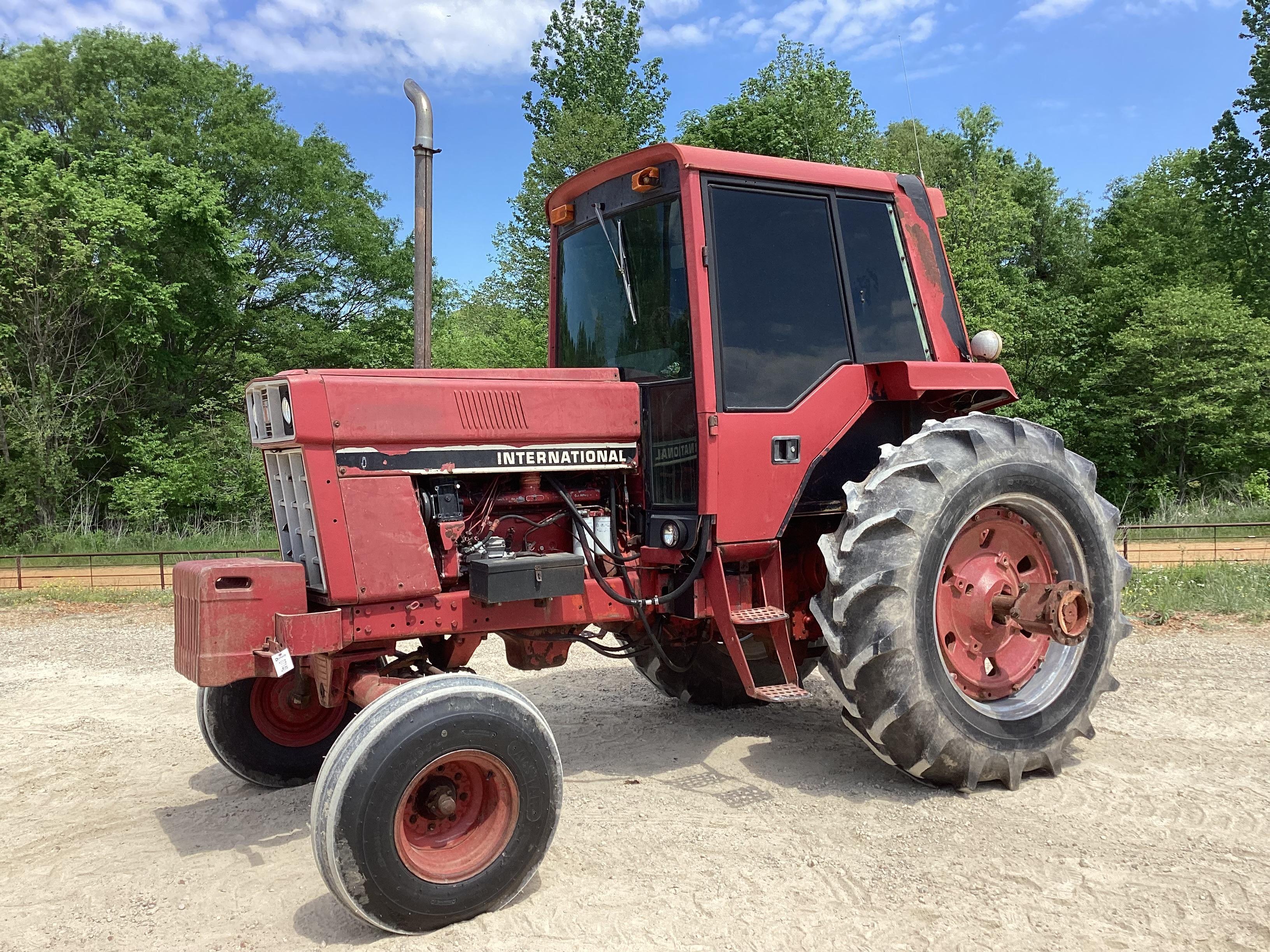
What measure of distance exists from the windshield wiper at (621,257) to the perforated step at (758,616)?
1478 mm

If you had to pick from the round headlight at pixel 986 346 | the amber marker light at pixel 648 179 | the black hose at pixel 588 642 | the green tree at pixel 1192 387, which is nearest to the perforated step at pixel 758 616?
the black hose at pixel 588 642

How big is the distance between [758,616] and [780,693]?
362mm

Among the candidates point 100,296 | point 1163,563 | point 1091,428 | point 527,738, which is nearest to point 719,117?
point 1091,428

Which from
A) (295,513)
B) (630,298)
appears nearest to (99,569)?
(295,513)

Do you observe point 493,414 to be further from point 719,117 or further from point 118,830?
point 719,117

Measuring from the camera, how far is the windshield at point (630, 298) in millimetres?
4492

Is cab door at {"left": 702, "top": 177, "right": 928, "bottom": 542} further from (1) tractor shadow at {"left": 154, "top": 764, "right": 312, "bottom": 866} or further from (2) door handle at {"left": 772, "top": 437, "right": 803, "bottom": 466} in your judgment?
(1) tractor shadow at {"left": 154, "top": 764, "right": 312, "bottom": 866}

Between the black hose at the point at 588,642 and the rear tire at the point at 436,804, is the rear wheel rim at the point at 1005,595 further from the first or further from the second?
the rear tire at the point at 436,804

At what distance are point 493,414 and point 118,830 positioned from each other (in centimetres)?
258

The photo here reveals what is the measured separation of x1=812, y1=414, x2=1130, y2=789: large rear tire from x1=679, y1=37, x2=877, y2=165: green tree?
21.9 metres

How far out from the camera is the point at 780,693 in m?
4.36

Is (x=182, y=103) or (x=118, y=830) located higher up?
(x=182, y=103)

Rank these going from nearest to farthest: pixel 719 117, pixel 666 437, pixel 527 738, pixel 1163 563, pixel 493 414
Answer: pixel 527 738 → pixel 493 414 → pixel 666 437 → pixel 1163 563 → pixel 719 117

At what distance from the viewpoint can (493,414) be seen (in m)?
4.26
